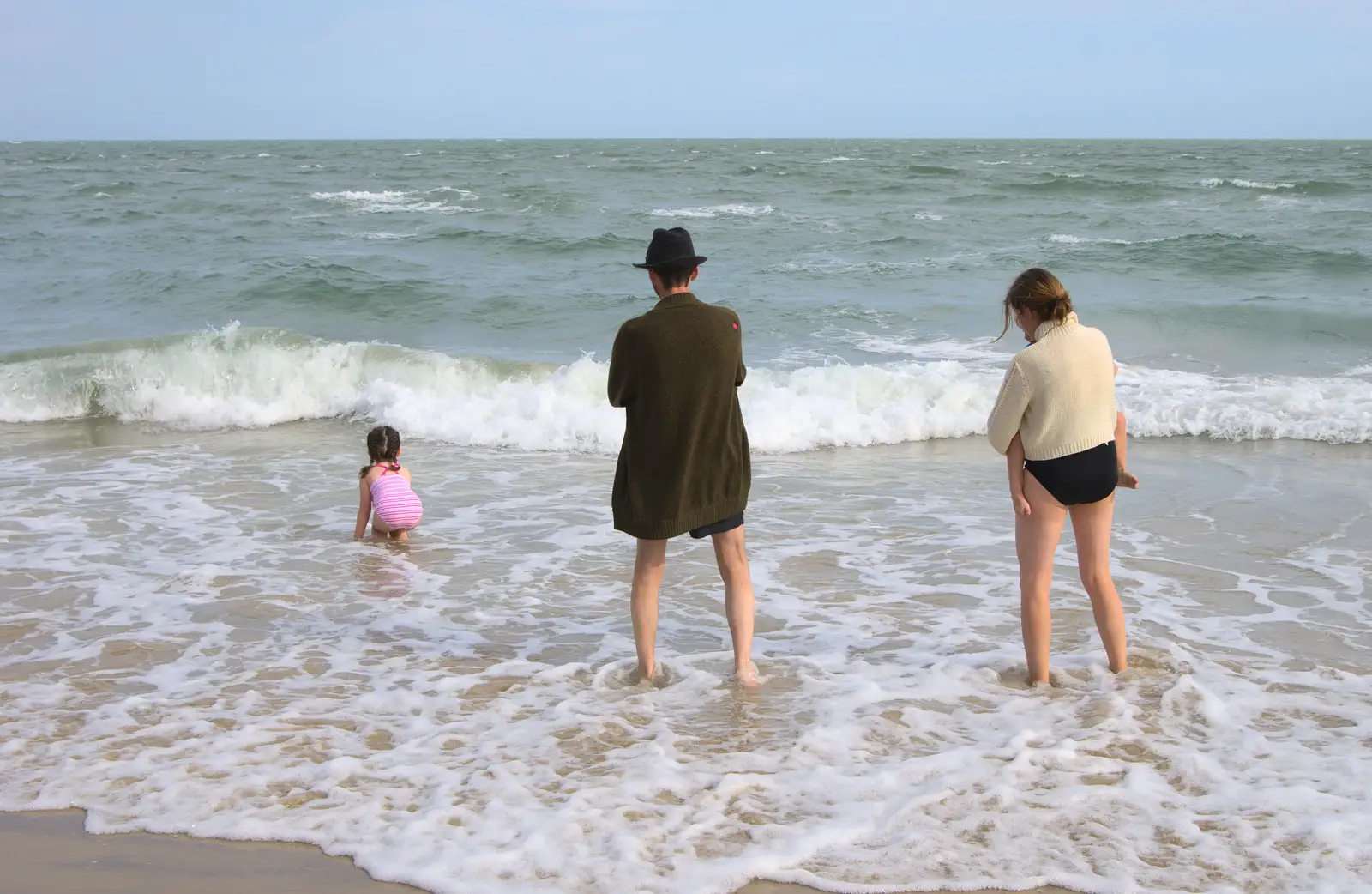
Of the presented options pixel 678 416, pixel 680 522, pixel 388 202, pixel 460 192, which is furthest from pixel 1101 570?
pixel 460 192

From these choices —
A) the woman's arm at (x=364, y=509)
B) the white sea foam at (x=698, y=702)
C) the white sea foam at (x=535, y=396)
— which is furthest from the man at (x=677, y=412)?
the white sea foam at (x=535, y=396)

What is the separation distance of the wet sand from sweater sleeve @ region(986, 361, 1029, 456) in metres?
1.65

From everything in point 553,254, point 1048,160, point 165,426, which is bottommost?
point 165,426

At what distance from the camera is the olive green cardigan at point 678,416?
14.3ft

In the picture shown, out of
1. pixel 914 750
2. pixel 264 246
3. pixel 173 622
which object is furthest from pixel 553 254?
pixel 914 750

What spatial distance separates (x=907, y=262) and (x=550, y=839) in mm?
17456

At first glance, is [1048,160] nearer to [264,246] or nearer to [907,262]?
[907,262]

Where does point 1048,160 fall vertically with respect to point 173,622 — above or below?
above

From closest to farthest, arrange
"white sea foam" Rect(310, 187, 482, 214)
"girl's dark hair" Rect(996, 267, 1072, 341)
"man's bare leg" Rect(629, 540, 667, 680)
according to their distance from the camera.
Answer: "girl's dark hair" Rect(996, 267, 1072, 341) < "man's bare leg" Rect(629, 540, 667, 680) < "white sea foam" Rect(310, 187, 482, 214)

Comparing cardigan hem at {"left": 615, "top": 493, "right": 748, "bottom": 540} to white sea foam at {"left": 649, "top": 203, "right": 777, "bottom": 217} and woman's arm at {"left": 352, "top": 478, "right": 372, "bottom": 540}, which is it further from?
white sea foam at {"left": 649, "top": 203, "right": 777, "bottom": 217}

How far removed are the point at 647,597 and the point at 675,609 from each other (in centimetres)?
129

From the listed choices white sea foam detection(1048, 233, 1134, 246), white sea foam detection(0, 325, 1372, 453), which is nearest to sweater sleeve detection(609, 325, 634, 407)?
white sea foam detection(0, 325, 1372, 453)

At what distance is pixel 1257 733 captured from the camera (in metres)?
4.40

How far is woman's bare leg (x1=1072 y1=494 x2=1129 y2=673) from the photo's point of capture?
449 cm
